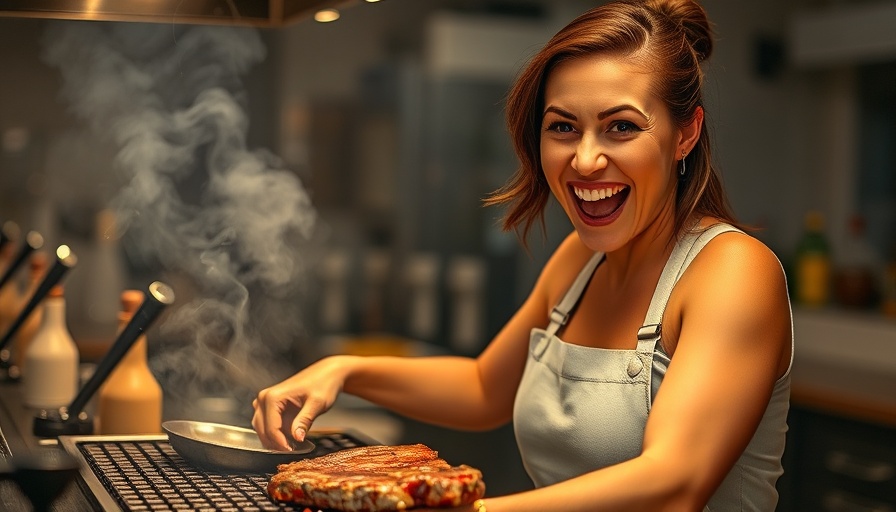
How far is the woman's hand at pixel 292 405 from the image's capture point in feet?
4.47

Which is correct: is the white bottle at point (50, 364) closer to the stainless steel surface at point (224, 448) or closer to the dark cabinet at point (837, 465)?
the stainless steel surface at point (224, 448)

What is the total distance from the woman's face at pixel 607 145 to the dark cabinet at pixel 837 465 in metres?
1.52

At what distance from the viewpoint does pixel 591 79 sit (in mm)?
1408

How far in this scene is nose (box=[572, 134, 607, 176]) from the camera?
1388mm

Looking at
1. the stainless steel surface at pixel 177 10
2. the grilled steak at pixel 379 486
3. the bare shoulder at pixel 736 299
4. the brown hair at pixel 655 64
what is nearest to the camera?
the grilled steak at pixel 379 486

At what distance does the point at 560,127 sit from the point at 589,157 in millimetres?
84

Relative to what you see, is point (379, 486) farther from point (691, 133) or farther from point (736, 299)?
point (691, 133)

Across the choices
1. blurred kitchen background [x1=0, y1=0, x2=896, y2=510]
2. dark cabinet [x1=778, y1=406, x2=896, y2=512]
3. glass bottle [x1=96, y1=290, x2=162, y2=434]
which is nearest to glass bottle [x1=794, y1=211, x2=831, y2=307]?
blurred kitchen background [x1=0, y1=0, x2=896, y2=510]

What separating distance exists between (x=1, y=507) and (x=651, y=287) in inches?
34.0

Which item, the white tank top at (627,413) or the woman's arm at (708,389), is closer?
the woman's arm at (708,389)

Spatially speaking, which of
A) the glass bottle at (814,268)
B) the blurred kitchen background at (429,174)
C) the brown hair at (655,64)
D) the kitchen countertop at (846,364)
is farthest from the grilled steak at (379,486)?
the glass bottle at (814,268)

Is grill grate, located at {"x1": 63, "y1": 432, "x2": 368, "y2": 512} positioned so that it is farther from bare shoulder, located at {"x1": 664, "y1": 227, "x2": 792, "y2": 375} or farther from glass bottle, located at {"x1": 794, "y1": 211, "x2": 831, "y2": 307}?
glass bottle, located at {"x1": 794, "y1": 211, "x2": 831, "y2": 307}

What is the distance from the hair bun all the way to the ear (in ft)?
0.29

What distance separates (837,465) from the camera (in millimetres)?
2820
